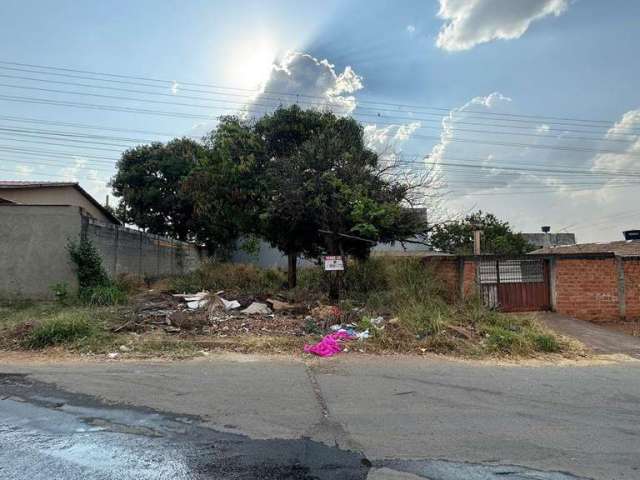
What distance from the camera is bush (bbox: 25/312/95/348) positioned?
7859mm

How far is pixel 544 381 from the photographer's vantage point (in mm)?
6387

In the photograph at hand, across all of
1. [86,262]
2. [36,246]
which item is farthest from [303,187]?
[36,246]

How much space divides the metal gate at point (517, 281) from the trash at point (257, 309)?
622cm

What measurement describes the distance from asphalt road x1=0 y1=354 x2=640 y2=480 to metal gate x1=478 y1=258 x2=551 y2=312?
5591mm

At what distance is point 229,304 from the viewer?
460 inches

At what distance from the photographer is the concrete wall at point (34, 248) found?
1245cm

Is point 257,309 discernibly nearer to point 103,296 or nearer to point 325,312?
point 325,312

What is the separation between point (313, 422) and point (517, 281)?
32.7 feet

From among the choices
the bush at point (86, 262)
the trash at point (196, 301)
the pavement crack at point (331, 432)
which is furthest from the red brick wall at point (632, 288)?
the bush at point (86, 262)

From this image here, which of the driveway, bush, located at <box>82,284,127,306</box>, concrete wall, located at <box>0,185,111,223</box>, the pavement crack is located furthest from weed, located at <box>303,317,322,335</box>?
concrete wall, located at <box>0,185,111,223</box>

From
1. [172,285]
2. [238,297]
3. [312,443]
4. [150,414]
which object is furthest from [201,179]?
[312,443]

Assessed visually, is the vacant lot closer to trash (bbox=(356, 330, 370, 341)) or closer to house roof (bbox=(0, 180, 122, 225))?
trash (bbox=(356, 330, 370, 341))

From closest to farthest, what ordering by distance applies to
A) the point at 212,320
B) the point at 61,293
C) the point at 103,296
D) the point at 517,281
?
the point at 212,320, the point at 61,293, the point at 103,296, the point at 517,281

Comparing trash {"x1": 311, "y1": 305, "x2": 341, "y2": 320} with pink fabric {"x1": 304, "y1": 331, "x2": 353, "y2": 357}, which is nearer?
pink fabric {"x1": 304, "y1": 331, "x2": 353, "y2": 357}
